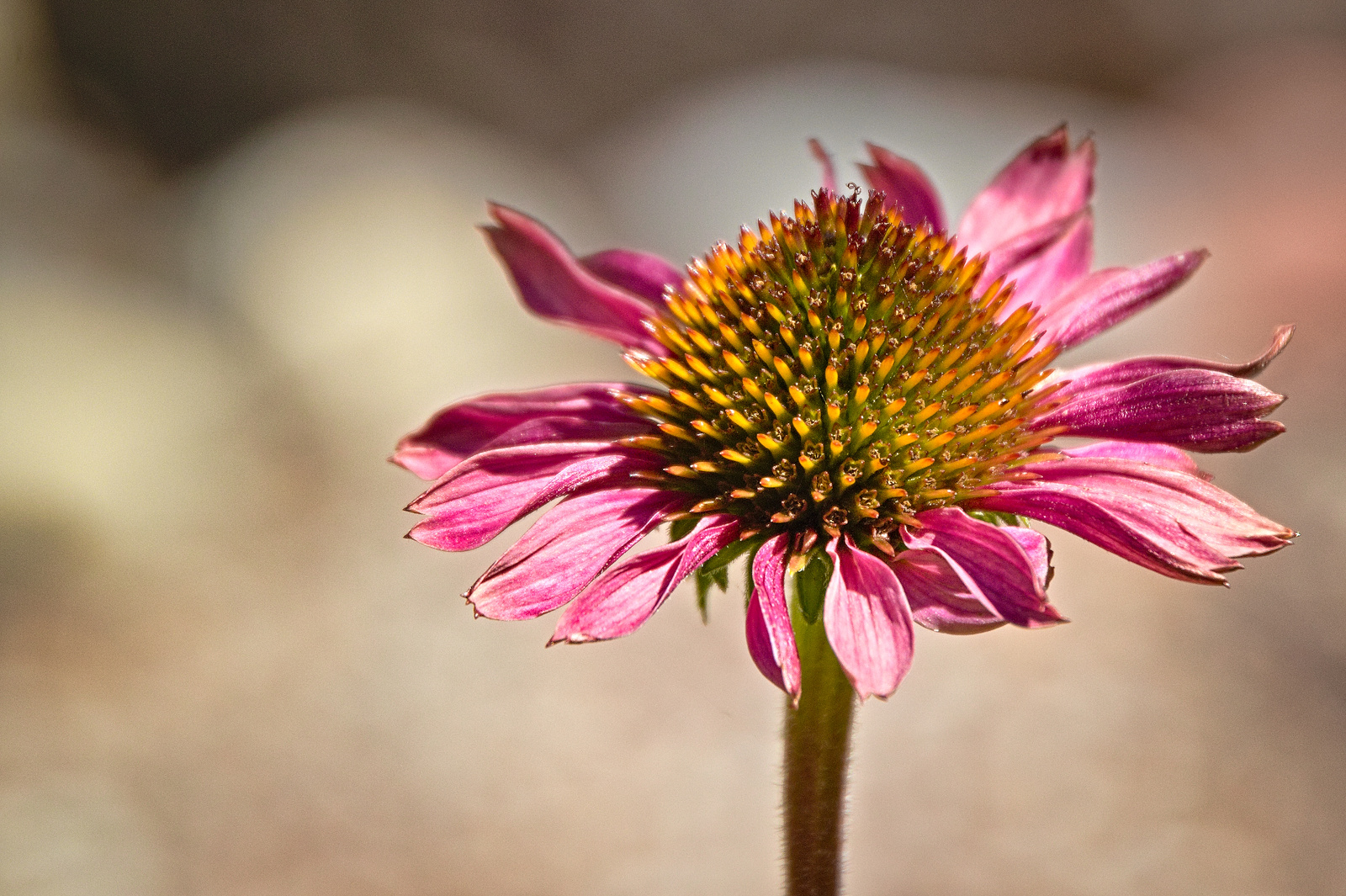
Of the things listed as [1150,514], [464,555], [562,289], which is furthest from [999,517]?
[464,555]

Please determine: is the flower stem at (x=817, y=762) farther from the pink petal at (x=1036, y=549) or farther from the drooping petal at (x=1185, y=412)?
the drooping petal at (x=1185, y=412)

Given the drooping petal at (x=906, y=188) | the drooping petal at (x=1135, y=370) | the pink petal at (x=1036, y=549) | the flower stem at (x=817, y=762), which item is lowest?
the flower stem at (x=817, y=762)

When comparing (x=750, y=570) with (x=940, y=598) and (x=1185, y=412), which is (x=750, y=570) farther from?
(x=1185, y=412)

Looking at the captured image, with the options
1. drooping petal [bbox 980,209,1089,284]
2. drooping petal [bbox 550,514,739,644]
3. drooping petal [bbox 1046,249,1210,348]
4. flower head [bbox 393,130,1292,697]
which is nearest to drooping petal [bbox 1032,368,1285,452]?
flower head [bbox 393,130,1292,697]

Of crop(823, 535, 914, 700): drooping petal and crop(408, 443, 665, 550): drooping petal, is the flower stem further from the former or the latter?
crop(408, 443, 665, 550): drooping petal

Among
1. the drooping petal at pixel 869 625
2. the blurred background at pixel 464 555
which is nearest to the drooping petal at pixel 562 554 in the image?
the drooping petal at pixel 869 625

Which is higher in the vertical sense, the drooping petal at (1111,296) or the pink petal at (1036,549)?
the drooping petal at (1111,296)
